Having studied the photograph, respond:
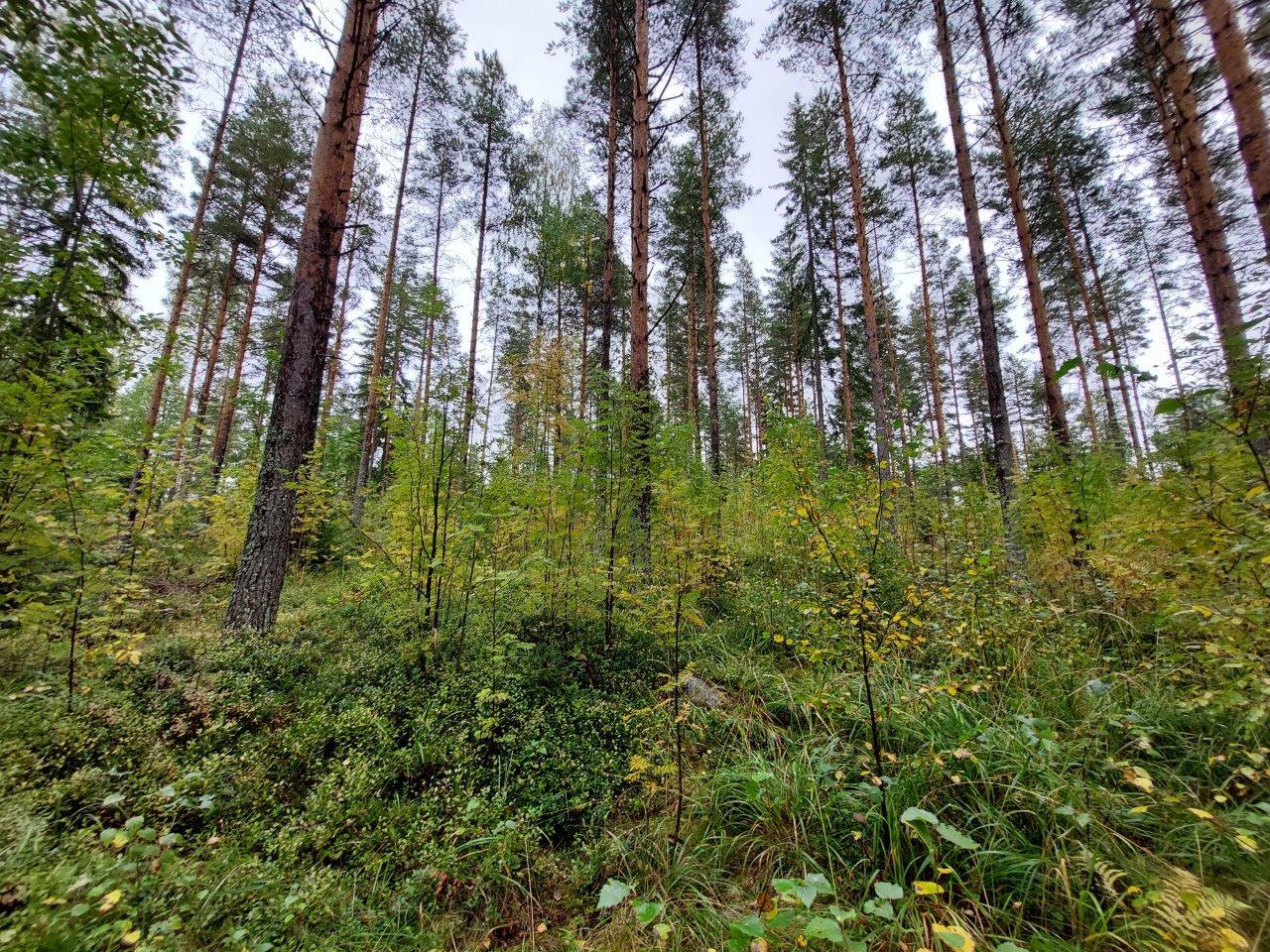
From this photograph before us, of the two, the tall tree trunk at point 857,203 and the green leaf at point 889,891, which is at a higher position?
the tall tree trunk at point 857,203

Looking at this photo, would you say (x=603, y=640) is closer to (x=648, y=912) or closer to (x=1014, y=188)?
(x=648, y=912)

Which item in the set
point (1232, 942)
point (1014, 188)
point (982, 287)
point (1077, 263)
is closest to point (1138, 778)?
point (1232, 942)

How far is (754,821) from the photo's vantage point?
2328 mm

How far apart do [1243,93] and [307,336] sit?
9.65m

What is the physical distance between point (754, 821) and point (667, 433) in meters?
3.34

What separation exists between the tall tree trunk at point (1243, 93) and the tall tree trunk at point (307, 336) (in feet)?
28.8

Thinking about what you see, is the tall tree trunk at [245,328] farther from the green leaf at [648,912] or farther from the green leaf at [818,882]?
the green leaf at [818,882]

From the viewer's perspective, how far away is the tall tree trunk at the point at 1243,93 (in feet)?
13.2

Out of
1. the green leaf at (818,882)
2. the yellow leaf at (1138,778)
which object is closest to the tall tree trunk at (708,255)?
the yellow leaf at (1138,778)

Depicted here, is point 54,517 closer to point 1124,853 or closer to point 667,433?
point 667,433

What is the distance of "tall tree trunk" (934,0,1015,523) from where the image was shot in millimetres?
6633

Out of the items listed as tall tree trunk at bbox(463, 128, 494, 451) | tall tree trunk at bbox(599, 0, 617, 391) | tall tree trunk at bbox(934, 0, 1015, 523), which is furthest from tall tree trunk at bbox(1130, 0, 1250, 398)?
tall tree trunk at bbox(463, 128, 494, 451)

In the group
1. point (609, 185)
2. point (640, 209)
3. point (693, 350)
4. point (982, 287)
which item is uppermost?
point (609, 185)

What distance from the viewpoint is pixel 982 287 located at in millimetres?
7215
